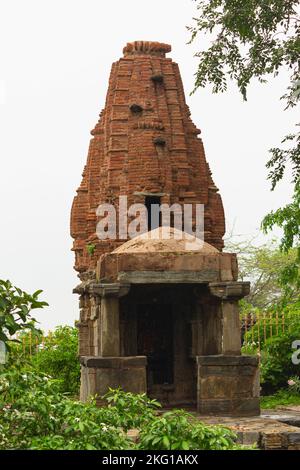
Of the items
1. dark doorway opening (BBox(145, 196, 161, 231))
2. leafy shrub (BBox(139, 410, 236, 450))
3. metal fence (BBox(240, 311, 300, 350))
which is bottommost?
leafy shrub (BBox(139, 410, 236, 450))

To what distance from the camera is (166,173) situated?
1658 cm

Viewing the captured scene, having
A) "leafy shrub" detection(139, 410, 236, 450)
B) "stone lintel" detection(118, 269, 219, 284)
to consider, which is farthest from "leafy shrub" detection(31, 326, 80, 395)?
"leafy shrub" detection(139, 410, 236, 450)

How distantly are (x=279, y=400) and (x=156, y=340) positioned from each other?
3.84 m

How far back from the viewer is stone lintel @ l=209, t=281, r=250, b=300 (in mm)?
13414

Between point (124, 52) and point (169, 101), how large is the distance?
1557 mm

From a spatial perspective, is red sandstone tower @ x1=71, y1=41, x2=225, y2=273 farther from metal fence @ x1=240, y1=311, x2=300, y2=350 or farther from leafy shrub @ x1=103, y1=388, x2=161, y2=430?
leafy shrub @ x1=103, y1=388, x2=161, y2=430

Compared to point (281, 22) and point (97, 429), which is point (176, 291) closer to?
point (281, 22)

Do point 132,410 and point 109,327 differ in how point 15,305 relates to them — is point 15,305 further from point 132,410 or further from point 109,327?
point 109,327

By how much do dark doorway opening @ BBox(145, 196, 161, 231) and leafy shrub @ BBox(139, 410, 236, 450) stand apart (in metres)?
9.34

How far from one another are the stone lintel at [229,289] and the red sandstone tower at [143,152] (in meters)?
3.21

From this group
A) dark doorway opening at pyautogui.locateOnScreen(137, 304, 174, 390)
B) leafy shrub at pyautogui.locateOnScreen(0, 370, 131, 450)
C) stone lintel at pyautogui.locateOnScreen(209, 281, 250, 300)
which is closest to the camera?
leafy shrub at pyautogui.locateOnScreen(0, 370, 131, 450)

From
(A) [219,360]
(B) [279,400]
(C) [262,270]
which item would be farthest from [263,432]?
(C) [262,270]

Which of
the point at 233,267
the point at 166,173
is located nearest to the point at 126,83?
the point at 166,173

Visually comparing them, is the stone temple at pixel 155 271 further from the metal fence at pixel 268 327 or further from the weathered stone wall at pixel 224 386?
the metal fence at pixel 268 327
